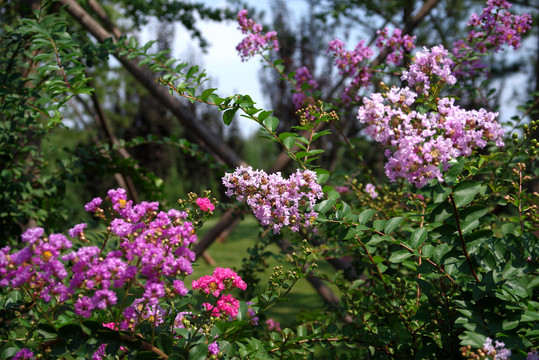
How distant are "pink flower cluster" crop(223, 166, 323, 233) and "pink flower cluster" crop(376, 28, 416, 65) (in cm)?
149

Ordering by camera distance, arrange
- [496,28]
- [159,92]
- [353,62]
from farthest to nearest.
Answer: [159,92]
[353,62]
[496,28]

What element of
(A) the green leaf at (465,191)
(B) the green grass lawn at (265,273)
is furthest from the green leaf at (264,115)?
(A) the green leaf at (465,191)

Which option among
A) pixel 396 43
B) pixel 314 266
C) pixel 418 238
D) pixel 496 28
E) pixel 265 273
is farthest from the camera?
pixel 265 273

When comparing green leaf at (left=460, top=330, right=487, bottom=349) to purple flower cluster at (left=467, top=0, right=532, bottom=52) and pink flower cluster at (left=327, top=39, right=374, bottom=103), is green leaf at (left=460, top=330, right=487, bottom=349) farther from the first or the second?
purple flower cluster at (left=467, top=0, right=532, bottom=52)

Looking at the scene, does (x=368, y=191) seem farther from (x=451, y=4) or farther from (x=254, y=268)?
(x=451, y=4)

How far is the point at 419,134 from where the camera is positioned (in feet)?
4.37

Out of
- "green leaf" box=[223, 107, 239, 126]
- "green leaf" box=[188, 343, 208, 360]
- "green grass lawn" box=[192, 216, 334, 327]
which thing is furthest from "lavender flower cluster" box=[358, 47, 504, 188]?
"green leaf" box=[188, 343, 208, 360]

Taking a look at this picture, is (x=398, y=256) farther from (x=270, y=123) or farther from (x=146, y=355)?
(x=146, y=355)

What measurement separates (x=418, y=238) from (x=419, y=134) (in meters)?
0.36

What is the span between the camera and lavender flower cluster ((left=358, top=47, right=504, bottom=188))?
4.18ft

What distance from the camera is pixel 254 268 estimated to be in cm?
312

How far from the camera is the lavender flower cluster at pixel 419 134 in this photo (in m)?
1.27

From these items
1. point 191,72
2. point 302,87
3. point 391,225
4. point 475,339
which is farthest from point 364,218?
point 302,87

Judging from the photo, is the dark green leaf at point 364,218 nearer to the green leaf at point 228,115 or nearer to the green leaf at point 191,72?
the green leaf at point 228,115
